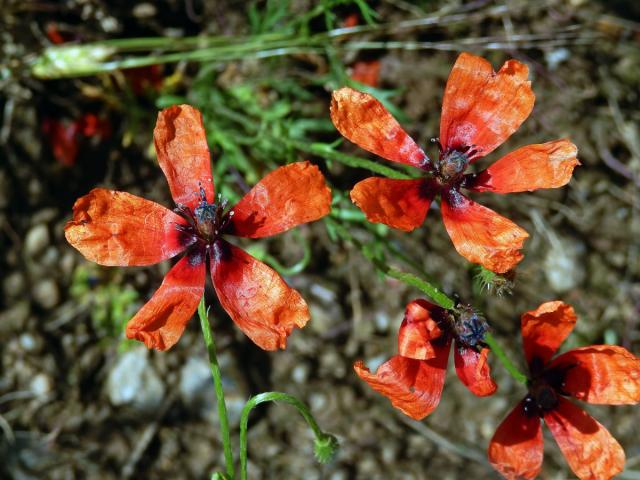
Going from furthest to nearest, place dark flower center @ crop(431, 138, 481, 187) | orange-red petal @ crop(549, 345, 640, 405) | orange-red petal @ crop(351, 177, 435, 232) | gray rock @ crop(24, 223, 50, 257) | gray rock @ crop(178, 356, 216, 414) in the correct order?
gray rock @ crop(178, 356, 216, 414) → gray rock @ crop(24, 223, 50, 257) → dark flower center @ crop(431, 138, 481, 187) → orange-red petal @ crop(549, 345, 640, 405) → orange-red petal @ crop(351, 177, 435, 232)

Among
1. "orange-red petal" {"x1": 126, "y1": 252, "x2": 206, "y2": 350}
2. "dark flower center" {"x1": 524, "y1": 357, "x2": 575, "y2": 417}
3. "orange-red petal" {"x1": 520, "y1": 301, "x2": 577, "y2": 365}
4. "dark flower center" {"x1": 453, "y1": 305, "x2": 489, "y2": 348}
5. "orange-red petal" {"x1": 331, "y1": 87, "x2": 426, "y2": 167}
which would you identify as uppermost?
"orange-red petal" {"x1": 331, "y1": 87, "x2": 426, "y2": 167}

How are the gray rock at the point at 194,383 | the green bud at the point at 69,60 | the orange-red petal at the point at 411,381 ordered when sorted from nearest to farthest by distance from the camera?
the orange-red petal at the point at 411,381 → the green bud at the point at 69,60 → the gray rock at the point at 194,383

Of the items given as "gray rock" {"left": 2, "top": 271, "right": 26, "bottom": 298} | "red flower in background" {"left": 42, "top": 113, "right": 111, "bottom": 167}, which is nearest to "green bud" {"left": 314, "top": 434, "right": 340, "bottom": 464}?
"gray rock" {"left": 2, "top": 271, "right": 26, "bottom": 298}

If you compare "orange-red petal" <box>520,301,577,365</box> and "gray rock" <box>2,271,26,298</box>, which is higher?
"orange-red petal" <box>520,301,577,365</box>

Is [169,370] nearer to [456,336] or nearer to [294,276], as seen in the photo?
[294,276]

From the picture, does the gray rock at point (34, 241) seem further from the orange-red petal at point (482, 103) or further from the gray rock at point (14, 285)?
the orange-red petal at point (482, 103)

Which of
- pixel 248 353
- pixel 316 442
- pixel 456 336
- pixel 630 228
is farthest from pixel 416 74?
pixel 316 442

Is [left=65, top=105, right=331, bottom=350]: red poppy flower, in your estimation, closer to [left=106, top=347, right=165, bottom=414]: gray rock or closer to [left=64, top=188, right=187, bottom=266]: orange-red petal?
[left=64, top=188, right=187, bottom=266]: orange-red petal

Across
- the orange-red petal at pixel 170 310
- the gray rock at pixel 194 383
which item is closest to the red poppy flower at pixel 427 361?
the orange-red petal at pixel 170 310
